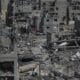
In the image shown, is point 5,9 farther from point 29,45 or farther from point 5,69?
point 5,69

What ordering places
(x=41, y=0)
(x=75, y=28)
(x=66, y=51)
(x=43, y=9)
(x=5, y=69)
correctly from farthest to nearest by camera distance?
(x=41, y=0)
(x=43, y=9)
(x=75, y=28)
(x=66, y=51)
(x=5, y=69)

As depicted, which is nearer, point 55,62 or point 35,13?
point 55,62

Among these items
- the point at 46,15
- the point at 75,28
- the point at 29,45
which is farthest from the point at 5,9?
the point at 29,45

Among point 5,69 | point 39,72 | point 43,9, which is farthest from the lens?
point 43,9

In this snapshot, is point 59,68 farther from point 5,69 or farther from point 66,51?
point 5,69

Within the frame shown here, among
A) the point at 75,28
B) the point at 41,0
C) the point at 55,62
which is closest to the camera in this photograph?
the point at 55,62

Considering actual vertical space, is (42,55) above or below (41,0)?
below

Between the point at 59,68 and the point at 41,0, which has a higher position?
the point at 41,0

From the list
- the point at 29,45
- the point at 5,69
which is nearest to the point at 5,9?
the point at 29,45

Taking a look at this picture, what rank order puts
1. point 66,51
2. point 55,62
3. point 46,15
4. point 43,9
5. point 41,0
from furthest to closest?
point 41,0, point 43,9, point 46,15, point 66,51, point 55,62
